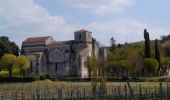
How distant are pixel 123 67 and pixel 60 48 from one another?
21077mm

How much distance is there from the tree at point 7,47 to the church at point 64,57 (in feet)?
18.1

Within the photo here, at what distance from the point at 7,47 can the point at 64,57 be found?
1618 centimetres

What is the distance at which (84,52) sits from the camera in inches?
4112

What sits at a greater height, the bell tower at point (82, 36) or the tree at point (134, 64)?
the bell tower at point (82, 36)

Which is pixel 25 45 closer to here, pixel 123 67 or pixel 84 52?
pixel 84 52

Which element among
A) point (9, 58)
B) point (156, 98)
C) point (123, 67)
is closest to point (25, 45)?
point (9, 58)

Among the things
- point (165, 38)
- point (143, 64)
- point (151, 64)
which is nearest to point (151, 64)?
point (151, 64)

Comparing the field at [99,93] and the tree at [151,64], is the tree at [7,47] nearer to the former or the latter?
the tree at [151,64]

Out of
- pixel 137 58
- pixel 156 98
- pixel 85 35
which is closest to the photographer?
pixel 156 98

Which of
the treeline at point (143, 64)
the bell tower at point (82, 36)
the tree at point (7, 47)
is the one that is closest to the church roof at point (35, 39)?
the tree at point (7, 47)

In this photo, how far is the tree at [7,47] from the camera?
110775mm

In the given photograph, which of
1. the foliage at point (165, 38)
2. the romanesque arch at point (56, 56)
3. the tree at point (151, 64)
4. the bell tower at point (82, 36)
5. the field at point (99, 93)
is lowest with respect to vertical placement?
the field at point (99, 93)

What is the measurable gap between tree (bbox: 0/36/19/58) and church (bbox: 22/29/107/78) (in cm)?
551

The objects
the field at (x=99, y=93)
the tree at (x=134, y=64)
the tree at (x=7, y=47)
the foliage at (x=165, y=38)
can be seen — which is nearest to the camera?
the field at (x=99, y=93)
